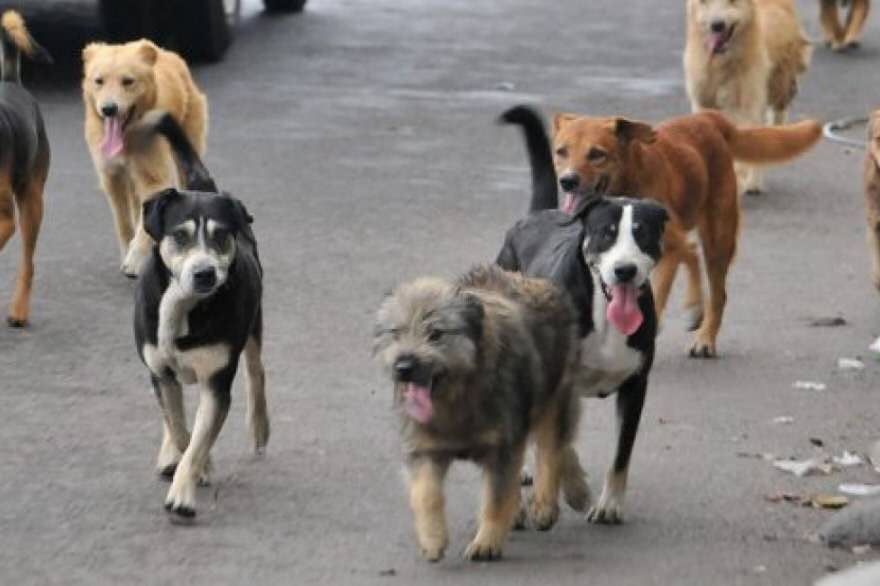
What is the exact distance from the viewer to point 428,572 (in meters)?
6.75

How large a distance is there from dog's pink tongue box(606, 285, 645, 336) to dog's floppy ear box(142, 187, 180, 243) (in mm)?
1512

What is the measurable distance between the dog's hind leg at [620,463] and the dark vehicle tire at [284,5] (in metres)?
15.6

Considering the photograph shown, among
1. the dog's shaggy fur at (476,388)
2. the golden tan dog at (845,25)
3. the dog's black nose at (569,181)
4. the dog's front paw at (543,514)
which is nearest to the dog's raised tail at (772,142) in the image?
the dog's black nose at (569,181)

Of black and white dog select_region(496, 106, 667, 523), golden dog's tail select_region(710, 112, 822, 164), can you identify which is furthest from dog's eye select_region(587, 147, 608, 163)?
black and white dog select_region(496, 106, 667, 523)

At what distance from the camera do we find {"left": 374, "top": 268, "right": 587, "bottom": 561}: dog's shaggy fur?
644cm

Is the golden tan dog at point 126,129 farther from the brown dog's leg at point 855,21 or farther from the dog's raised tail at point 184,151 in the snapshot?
the brown dog's leg at point 855,21

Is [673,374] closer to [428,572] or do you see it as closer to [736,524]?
[736,524]

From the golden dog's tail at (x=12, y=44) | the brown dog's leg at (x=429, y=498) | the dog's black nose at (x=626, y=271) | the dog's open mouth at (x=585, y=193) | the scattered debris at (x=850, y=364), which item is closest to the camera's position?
the brown dog's leg at (x=429, y=498)

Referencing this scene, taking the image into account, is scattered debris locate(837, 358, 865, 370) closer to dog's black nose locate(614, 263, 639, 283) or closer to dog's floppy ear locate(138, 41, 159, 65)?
dog's black nose locate(614, 263, 639, 283)

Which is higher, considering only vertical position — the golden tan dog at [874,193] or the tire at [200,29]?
the golden tan dog at [874,193]

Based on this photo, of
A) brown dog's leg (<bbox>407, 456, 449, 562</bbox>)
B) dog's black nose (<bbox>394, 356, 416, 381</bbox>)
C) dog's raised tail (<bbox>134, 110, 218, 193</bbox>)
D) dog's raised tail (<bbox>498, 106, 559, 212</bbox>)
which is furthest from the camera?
dog's raised tail (<bbox>498, 106, 559, 212</bbox>)

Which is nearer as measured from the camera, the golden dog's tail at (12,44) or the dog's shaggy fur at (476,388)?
the dog's shaggy fur at (476,388)

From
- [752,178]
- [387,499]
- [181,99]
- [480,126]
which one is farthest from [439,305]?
[480,126]

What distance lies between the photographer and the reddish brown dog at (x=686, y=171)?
970 cm
